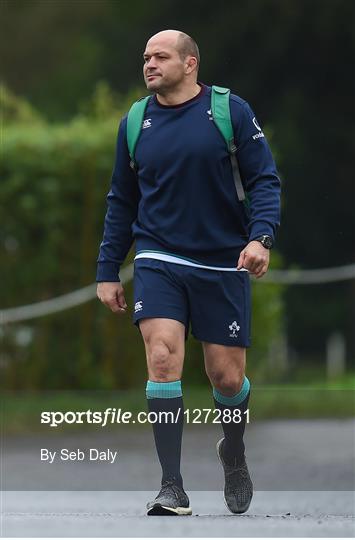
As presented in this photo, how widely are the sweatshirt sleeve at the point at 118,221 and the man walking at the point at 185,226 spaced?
15 millimetres

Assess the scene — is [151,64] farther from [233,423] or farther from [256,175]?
[233,423]

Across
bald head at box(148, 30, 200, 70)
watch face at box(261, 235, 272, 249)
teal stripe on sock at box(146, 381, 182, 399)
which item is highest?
bald head at box(148, 30, 200, 70)

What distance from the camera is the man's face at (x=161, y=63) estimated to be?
7.09 meters

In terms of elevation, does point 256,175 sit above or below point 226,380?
above

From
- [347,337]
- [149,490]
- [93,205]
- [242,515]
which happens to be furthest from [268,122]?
[242,515]

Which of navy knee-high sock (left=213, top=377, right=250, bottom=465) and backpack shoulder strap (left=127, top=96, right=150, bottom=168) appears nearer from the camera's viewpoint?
backpack shoulder strap (left=127, top=96, right=150, bottom=168)

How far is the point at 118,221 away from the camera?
749cm

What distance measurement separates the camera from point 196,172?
7.11 meters

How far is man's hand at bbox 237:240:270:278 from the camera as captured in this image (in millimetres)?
6973

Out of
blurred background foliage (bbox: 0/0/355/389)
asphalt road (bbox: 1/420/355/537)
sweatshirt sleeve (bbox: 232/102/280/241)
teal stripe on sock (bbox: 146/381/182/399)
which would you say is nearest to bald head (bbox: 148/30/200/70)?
sweatshirt sleeve (bbox: 232/102/280/241)

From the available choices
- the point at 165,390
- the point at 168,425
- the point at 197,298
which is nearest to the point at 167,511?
the point at 168,425

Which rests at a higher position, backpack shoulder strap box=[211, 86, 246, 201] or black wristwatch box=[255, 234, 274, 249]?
backpack shoulder strap box=[211, 86, 246, 201]

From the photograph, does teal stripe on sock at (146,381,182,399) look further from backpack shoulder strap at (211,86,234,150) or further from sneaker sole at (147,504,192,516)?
backpack shoulder strap at (211,86,234,150)

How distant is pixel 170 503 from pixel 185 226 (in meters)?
1.09
